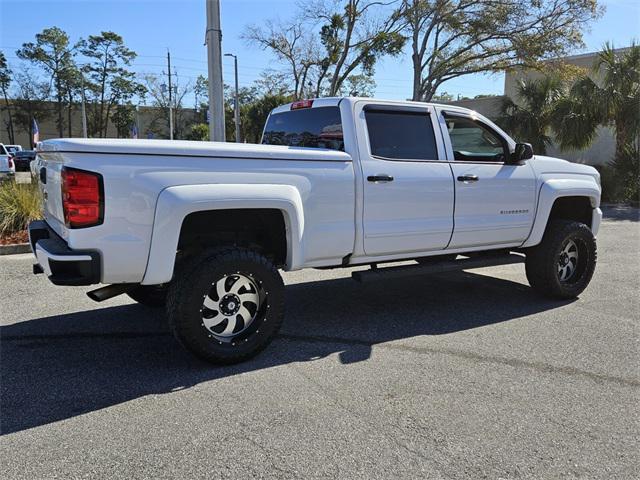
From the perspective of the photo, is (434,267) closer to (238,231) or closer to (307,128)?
(307,128)

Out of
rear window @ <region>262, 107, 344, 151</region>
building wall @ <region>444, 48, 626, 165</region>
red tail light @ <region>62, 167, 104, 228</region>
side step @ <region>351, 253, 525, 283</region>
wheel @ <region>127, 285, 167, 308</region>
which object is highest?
building wall @ <region>444, 48, 626, 165</region>

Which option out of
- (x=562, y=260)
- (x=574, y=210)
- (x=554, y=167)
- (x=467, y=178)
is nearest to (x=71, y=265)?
(x=467, y=178)

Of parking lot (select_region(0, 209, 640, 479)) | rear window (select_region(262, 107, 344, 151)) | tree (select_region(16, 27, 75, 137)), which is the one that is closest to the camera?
parking lot (select_region(0, 209, 640, 479))

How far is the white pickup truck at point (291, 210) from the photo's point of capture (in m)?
3.46

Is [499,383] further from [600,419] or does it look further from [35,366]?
[35,366]

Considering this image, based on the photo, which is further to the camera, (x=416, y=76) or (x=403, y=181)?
(x=416, y=76)

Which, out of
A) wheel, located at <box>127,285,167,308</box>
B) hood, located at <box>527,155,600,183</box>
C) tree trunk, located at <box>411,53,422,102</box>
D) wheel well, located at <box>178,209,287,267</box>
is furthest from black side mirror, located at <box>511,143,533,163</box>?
tree trunk, located at <box>411,53,422,102</box>

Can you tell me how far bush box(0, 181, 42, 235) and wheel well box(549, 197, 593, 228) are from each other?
25.3 feet

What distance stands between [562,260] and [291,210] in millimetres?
3561

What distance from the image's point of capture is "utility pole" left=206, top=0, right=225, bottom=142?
34.8ft

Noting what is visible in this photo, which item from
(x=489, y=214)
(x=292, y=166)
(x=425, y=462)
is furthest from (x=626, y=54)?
(x=425, y=462)

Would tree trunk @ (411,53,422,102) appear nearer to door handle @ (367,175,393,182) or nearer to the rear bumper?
door handle @ (367,175,393,182)

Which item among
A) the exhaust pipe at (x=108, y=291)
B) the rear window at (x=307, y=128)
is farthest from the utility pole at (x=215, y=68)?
the exhaust pipe at (x=108, y=291)

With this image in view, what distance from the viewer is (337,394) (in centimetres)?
356
